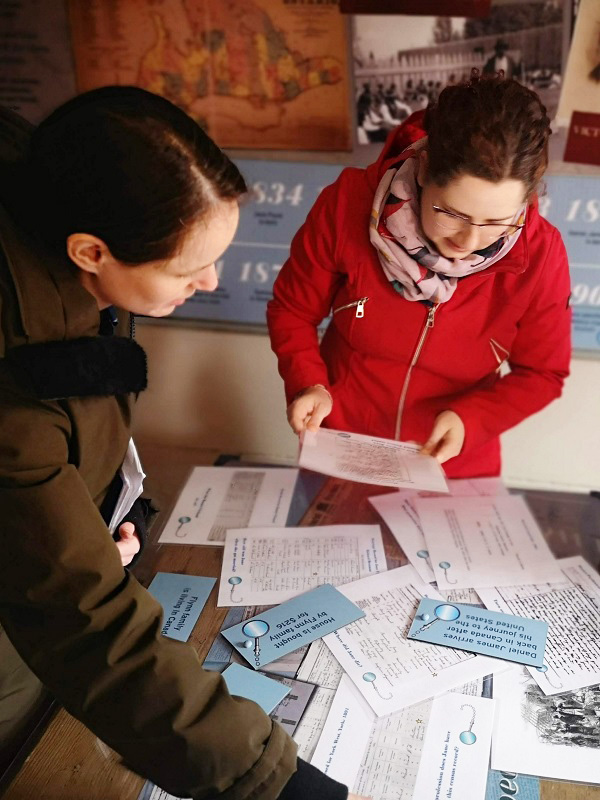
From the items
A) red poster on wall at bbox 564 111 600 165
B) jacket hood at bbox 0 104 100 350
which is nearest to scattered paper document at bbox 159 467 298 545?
jacket hood at bbox 0 104 100 350

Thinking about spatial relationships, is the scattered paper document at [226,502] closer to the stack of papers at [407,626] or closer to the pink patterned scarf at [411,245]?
the stack of papers at [407,626]

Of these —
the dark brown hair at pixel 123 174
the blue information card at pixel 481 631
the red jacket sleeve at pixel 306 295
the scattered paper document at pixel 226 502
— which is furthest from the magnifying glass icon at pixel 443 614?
the dark brown hair at pixel 123 174

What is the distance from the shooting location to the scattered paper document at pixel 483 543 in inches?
51.5

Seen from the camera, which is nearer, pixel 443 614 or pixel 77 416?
pixel 77 416

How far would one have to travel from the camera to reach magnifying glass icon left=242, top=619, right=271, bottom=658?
1151 millimetres

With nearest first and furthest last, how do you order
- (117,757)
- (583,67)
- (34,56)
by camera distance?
(117,757), (583,67), (34,56)

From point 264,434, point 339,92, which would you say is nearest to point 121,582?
point 339,92

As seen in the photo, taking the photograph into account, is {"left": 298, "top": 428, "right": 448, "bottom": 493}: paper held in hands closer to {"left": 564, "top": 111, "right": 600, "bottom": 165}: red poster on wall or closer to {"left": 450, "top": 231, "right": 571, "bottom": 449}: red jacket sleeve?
{"left": 450, "top": 231, "right": 571, "bottom": 449}: red jacket sleeve

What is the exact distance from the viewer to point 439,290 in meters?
1.36

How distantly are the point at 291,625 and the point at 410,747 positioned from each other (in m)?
0.27

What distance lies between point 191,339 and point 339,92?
86 centimetres

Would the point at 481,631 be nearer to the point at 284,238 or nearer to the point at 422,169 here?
the point at 422,169

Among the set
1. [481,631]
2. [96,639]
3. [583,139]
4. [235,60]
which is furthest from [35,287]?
[583,139]

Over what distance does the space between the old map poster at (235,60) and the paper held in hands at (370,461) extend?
2.98 feet
